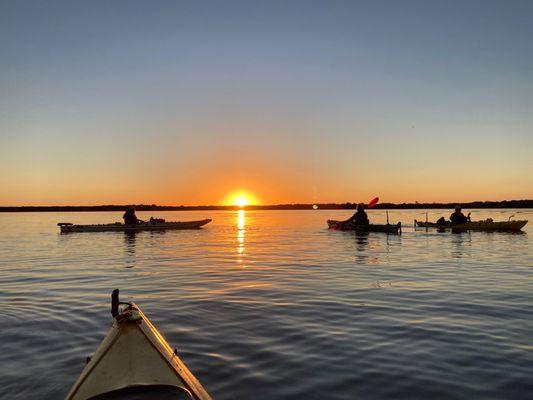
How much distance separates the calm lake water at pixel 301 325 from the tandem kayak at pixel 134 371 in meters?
0.85

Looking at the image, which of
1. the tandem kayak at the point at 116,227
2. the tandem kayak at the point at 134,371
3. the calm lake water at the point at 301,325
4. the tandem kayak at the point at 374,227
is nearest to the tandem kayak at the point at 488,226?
the tandem kayak at the point at 374,227

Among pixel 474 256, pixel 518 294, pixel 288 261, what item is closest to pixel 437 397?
pixel 518 294

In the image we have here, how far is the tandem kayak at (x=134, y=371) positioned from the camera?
5.41 metres

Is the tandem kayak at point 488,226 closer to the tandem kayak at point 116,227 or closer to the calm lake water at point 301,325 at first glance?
the calm lake water at point 301,325

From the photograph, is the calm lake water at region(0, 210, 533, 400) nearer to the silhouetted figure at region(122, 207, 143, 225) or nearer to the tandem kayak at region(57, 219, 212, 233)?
the silhouetted figure at region(122, 207, 143, 225)

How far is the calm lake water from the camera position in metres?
6.63

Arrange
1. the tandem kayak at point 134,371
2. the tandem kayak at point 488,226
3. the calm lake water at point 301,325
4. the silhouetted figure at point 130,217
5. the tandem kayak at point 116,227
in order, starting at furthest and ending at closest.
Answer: the tandem kayak at point 116,227 < the silhouetted figure at point 130,217 < the tandem kayak at point 488,226 < the calm lake water at point 301,325 < the tandem kayak at point 134,371

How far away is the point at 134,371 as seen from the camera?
5688mm

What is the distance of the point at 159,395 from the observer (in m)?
6.03

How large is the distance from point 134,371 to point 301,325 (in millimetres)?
4923

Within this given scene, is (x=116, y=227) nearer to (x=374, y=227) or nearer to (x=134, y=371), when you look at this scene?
(x=374, y=227)

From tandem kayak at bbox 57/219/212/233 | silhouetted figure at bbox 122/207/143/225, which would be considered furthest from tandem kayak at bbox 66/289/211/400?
tandem kayak at bbox 57/219/212/233

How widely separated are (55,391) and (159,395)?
5.68ft

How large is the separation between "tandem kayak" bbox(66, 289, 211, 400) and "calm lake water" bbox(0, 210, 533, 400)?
85 centimetres
